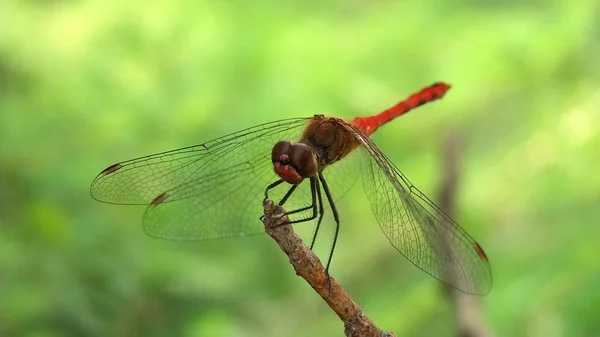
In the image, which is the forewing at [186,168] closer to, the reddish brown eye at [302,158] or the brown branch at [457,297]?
the reddish brown eye at [302,158]

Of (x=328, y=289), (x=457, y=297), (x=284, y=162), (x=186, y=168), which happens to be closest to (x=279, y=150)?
(x=284, y=162)

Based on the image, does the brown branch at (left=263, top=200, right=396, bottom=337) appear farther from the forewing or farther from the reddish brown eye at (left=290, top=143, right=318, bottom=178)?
the forewing

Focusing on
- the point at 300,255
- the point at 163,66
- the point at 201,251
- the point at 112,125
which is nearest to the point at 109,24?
the point at 163,66

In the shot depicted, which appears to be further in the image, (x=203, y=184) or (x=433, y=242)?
(x=203, y=184)

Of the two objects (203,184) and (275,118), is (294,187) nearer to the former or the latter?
(203,184)

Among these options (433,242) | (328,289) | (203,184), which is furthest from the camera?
(203,184)

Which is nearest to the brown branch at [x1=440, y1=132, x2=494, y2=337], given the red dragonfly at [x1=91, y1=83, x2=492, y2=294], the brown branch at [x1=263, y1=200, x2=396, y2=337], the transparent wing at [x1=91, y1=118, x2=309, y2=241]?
the red dragonfly at [x1=91, y1=83, x2=492, y2=294]

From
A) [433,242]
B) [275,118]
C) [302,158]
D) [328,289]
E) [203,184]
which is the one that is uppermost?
[275,118]
